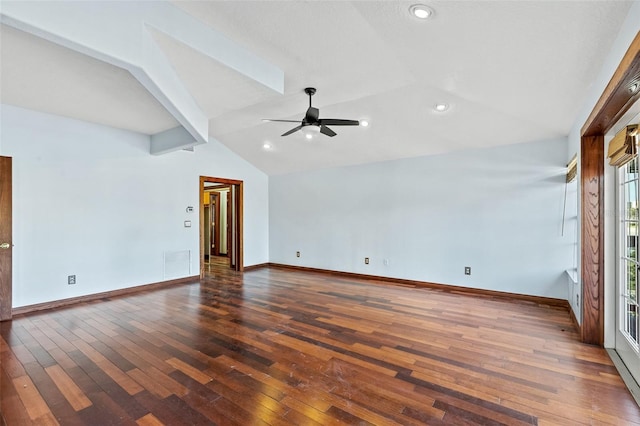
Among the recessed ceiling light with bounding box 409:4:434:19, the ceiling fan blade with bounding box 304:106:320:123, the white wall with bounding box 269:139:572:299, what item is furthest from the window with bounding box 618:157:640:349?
the ceiling fan blade with bounding box 304:106:320:123

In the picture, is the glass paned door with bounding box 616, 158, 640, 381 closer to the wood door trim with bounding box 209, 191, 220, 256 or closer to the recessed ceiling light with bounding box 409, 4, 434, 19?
the recessed ceiling light with bounding box 409, 4, 434, 19

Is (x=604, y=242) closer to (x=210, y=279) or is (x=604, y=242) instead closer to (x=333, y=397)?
(x=333, y=397)

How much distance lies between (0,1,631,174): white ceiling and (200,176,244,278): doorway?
2.09 meters

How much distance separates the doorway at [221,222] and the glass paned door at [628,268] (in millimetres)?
5810

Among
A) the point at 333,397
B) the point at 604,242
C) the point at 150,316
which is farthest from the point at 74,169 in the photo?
the point at 604,242

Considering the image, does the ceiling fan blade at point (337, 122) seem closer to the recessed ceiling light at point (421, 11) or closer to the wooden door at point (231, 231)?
the recessed ceiling light at point (421, 11)

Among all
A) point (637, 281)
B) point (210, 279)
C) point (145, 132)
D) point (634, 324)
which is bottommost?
point (210, 279)

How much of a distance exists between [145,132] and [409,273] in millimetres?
4975

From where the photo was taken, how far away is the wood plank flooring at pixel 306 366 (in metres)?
1.99

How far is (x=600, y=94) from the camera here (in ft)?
8.09

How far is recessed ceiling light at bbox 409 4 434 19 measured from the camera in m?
2.14

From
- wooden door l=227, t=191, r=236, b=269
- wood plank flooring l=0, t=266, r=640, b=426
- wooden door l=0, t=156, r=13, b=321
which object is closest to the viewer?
wood plank flooring l=0, t=266, r=640, b=426

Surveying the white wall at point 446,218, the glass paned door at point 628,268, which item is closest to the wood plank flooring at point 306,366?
the glass paned door at point 628,268

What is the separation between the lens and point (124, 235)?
5055 millimetres
